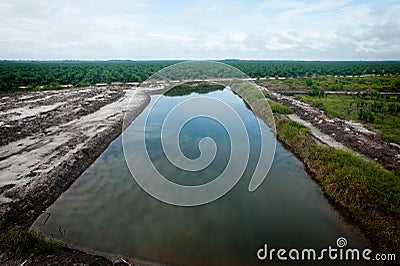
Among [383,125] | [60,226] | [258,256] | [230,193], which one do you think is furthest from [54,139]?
[383,125]

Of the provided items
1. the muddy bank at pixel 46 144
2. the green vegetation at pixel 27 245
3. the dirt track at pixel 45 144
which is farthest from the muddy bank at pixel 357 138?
the dirt track at pixel 45 144

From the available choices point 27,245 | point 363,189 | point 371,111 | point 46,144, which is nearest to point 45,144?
point 46,144

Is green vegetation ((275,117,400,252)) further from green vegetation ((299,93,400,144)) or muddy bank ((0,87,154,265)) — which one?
muddy bank ((0,87,154,265))

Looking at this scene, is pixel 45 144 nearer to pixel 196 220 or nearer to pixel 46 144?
pixel 46 144

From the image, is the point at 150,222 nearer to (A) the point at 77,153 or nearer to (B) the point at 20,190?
(B) the point at 20,190

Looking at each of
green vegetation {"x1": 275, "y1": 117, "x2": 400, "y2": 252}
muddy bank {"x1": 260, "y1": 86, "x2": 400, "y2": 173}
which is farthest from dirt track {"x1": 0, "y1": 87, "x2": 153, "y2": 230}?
muddy bank {"x1": 260, "y1": 86, "x2": 400, "y2": 173}

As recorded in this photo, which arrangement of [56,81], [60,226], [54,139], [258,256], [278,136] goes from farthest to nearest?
[56,81] → [278,136] → [54,139] → [60,226] → [258,256]

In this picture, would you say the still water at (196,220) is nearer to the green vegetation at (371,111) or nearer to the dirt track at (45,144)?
the dirt track at (45,144)
